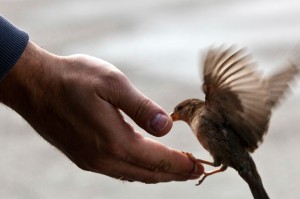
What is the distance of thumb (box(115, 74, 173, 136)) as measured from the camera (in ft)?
10.9

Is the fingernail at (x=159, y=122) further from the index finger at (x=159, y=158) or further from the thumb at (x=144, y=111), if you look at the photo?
the index finger at (x=159, y=158)

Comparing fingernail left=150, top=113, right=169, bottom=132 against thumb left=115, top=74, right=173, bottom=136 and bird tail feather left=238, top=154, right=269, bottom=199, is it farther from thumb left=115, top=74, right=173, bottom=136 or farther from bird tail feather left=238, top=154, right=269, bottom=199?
bird tail feather left=238, top=154, right=269, bottom=199

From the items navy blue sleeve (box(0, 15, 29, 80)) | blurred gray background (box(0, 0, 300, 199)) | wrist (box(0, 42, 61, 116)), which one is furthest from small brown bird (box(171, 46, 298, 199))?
blurred gray background (box(0, 0, 300, 199))

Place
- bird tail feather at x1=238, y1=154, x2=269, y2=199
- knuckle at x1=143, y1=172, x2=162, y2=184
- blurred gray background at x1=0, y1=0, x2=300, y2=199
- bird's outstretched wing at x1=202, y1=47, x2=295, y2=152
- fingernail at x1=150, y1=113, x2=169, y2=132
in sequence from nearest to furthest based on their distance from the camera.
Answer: fingernail at x1=150, y1=113, x2=169, y2=132
bird's outstretched wing at x1=202, y1=47, x2=295, y2=152
knuckle at x1=143, y1=172, x2=162, y2=184
bird tail feather at x1=238, y1=154, x2=269, y2=199
blurred gray background at x1=0, y1=0, x2=300, y2=199

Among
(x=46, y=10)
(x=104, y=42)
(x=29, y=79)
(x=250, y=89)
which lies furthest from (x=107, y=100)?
(x=46, y=10)

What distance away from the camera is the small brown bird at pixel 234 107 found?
3.42 meters

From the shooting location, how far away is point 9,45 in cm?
348

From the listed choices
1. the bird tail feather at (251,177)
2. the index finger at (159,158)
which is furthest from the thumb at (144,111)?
the bird tail feather at (251,177)

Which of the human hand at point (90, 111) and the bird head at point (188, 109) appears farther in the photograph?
the bird head at point (188, 109)

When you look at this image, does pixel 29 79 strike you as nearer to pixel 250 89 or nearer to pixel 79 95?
pixel 79 95

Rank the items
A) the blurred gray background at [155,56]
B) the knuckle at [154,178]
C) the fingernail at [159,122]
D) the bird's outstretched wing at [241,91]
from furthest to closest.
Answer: the blurred gray background at [155,56] < the knuckle at [154,178] < the bird's outstretched wing at [241,91] < the fingernail at [159,122]

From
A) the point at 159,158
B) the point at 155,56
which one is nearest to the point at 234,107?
the point at 159,158

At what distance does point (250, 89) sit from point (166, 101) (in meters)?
4.10

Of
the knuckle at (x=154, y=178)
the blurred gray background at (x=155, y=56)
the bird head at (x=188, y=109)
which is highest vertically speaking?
the bird head at (x=188, y=109)
